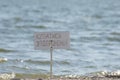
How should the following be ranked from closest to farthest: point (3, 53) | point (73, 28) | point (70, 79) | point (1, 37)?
point (70, 79) < point (3, 53) < point (1, 37) < point (73, 28)

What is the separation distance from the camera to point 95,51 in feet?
92.4

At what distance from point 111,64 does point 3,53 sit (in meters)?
4.80

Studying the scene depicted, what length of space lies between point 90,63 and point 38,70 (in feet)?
8.79

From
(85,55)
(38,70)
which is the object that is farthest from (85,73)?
(85,55)

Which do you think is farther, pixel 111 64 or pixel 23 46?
pixel 23 46

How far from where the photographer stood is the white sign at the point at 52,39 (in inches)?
690

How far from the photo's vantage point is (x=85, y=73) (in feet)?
69.0

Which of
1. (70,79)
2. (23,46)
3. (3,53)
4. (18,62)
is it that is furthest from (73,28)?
(70,79)

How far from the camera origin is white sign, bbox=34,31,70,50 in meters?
17.5

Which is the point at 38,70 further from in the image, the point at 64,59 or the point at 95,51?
the point at 95,51

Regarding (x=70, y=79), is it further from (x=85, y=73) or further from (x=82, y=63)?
(x=82, y=63)

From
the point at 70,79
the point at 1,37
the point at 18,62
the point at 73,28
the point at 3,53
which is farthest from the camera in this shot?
the point at 73,28

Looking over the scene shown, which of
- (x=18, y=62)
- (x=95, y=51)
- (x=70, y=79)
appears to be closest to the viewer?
(x=70, y=79)

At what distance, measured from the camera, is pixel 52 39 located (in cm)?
1758
